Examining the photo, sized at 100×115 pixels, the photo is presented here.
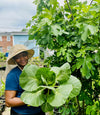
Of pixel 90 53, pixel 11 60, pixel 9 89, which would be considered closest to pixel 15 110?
pixel 9 89

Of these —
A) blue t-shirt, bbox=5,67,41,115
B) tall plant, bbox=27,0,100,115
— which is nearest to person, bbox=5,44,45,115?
blue t-shirt, bbox=5,67,41,115

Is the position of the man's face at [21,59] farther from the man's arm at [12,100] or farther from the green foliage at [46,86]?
the green foliage at [46,86]

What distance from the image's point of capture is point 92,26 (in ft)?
4.43

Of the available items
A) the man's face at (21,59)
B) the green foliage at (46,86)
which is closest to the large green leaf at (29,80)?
the green foliage at (46,86)

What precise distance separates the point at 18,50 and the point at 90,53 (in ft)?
2.72

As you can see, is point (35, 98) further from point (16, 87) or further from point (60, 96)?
point (16, 87)

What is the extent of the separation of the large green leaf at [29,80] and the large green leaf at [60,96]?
0.07 m

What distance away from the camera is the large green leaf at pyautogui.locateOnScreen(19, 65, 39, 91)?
0.53 metres

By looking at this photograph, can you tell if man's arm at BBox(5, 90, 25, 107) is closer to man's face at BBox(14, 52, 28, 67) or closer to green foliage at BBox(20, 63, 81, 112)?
man's face at BBox(14, 52, 28, 67)

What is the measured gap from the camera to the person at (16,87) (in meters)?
1.46

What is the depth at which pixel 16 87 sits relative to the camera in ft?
4.97

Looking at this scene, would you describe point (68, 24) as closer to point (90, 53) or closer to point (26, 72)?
point (90, 53)

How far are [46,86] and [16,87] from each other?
3.60 ft

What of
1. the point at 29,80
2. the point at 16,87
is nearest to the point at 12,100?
the point at 16,87
